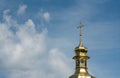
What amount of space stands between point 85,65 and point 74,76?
330 centimetres

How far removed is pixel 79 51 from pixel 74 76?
15.9 feet

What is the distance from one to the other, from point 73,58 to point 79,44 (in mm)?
2684

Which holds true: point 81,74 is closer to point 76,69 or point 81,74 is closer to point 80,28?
point 76,69

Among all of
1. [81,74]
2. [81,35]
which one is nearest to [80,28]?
[81,35]

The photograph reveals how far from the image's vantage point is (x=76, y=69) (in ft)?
336

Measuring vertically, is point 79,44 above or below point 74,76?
above

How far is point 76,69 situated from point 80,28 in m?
7.04

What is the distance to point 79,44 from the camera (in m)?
105

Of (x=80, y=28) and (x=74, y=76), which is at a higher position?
(x=80, y=28)

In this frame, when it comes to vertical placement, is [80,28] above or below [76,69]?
above

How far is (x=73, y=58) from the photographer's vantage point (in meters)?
104

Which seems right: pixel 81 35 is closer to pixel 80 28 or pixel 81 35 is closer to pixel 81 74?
pixel 80 28

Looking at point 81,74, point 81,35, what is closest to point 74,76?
point 81,74

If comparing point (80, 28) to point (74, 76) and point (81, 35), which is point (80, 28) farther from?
point (74, 76)
